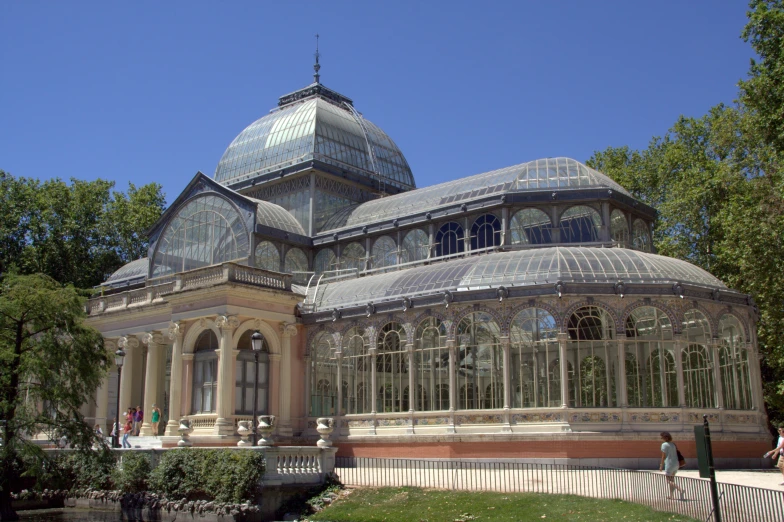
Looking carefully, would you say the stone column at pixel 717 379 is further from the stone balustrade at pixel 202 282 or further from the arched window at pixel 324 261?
the arched window at pixel 324 261

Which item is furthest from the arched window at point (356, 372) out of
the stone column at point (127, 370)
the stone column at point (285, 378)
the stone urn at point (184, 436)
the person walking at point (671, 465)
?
the person walking at point (671, 465)

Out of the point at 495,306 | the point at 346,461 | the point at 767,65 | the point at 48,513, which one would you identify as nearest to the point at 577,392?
the point at 495,306

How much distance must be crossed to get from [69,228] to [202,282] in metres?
25.8

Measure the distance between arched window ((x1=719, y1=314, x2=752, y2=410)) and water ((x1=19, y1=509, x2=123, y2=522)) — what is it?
2247 centimetres

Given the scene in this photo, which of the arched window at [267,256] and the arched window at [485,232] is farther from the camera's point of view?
the arched window at [267,256]

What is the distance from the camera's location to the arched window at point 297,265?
4244 centimetres

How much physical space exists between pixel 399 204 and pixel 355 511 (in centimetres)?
2204

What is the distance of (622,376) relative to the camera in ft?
95.7

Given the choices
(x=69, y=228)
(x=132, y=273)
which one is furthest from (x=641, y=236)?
(x=69, y=228)

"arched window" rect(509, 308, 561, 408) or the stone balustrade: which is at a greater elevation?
the stone balustrade

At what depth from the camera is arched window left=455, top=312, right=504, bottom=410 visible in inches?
1219

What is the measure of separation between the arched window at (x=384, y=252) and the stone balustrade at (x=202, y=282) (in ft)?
19.2

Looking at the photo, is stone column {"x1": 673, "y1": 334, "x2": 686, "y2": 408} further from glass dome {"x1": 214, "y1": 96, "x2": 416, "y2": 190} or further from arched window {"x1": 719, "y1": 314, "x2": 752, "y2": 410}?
glass dome {"x1": 214, "y1": 96, "x2": 416, "y2": 190}

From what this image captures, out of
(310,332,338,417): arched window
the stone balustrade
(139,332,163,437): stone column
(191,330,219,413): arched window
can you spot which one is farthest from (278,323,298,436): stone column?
(139,332,163,437): stone column
